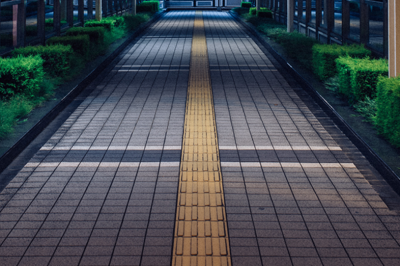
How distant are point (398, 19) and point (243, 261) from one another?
5088mm

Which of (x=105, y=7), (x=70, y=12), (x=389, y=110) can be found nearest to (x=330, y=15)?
(x=389, y=110)

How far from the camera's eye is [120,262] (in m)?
3.52

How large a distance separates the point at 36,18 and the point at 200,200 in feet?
35.4

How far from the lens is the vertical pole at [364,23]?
1082 centimetres

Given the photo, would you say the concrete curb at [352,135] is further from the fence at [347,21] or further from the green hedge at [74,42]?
the green hedge at [74,42]

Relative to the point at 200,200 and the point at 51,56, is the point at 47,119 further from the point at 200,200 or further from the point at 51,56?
the point at 200,200

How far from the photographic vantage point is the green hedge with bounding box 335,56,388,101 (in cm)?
731

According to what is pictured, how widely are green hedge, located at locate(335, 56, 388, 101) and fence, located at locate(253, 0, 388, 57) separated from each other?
6.39 feet

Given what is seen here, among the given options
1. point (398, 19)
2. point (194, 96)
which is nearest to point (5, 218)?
point (194, 96)

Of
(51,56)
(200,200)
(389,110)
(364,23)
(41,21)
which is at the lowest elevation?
(200,200)

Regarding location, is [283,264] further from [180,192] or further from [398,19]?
[398,19]

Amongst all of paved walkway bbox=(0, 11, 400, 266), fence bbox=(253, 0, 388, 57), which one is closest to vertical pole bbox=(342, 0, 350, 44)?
fence bbox=(253, 0, 388, 57)

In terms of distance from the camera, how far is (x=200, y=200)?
4570 mm

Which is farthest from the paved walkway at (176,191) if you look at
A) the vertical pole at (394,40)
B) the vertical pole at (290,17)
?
the vertical pole at (290,17)
